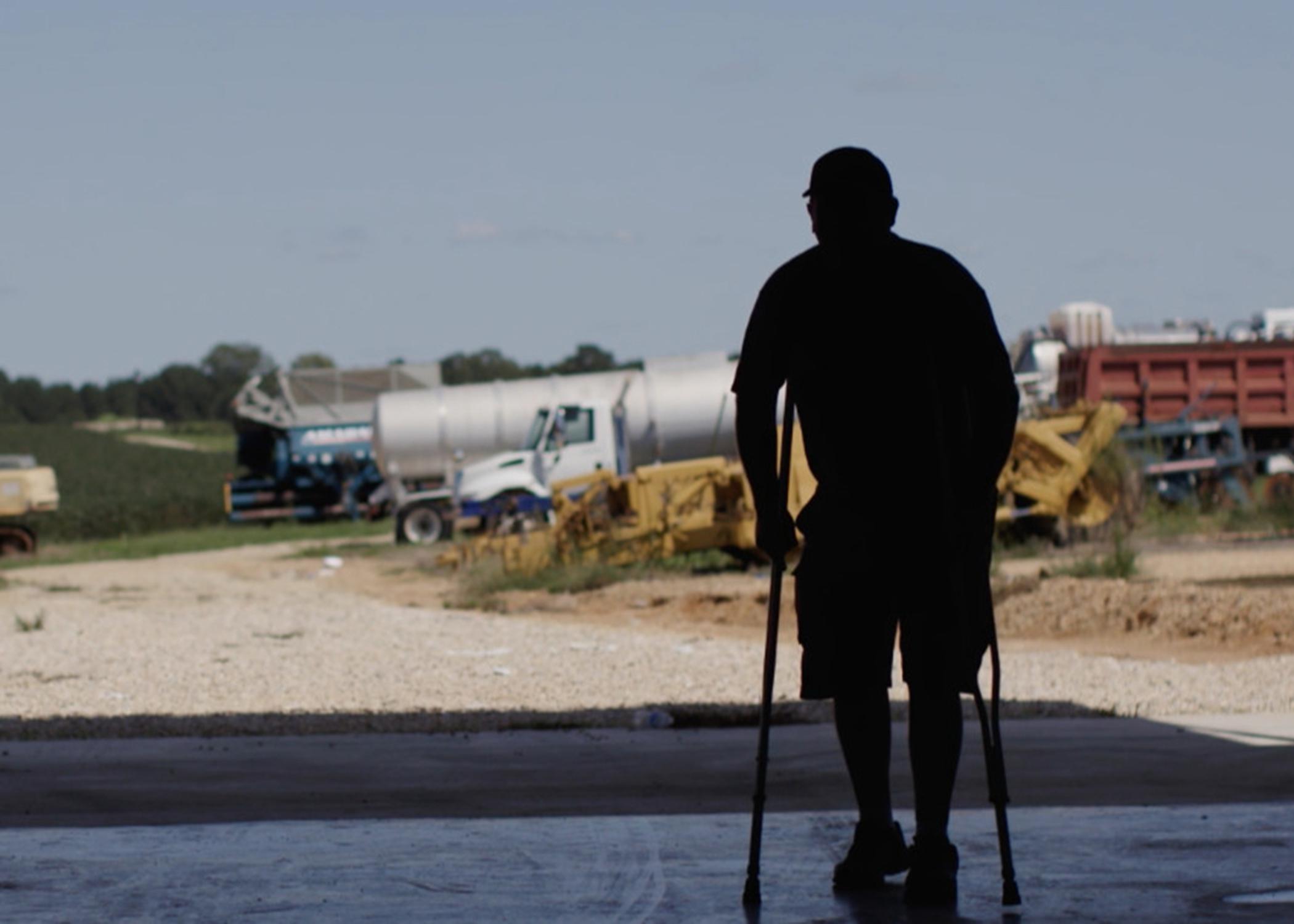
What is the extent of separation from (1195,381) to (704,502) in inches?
475

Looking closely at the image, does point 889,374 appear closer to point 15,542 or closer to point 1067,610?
point 1067,610

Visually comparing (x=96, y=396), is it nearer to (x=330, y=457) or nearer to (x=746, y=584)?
(x=330, y=457)

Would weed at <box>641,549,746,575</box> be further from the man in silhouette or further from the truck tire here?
the man in silhouette

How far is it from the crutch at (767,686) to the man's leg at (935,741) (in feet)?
1.09

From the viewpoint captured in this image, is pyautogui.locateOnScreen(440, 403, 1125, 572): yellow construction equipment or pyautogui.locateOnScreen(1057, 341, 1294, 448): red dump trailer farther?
pyautogui.locateOnScreen(1057, 341, 1294, 448): red dump trailer

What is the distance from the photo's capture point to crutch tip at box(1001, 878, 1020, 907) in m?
4.40

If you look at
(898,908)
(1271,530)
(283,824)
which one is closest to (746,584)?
(1271,530)

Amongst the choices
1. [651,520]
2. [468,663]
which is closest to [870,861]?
[468,663]

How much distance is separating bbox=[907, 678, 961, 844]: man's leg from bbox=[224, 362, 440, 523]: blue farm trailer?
3995cm

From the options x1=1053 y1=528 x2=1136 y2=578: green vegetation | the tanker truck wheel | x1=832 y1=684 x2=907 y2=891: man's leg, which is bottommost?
the tanker truck wheel

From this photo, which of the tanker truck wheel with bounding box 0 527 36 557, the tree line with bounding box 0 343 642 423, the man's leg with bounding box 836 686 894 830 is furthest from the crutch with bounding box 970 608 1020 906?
the tree line with bounding box 0 343 642 423

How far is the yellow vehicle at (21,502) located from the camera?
121 feet

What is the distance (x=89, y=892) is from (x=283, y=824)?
1230 millimetres

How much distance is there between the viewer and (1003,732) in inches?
351
